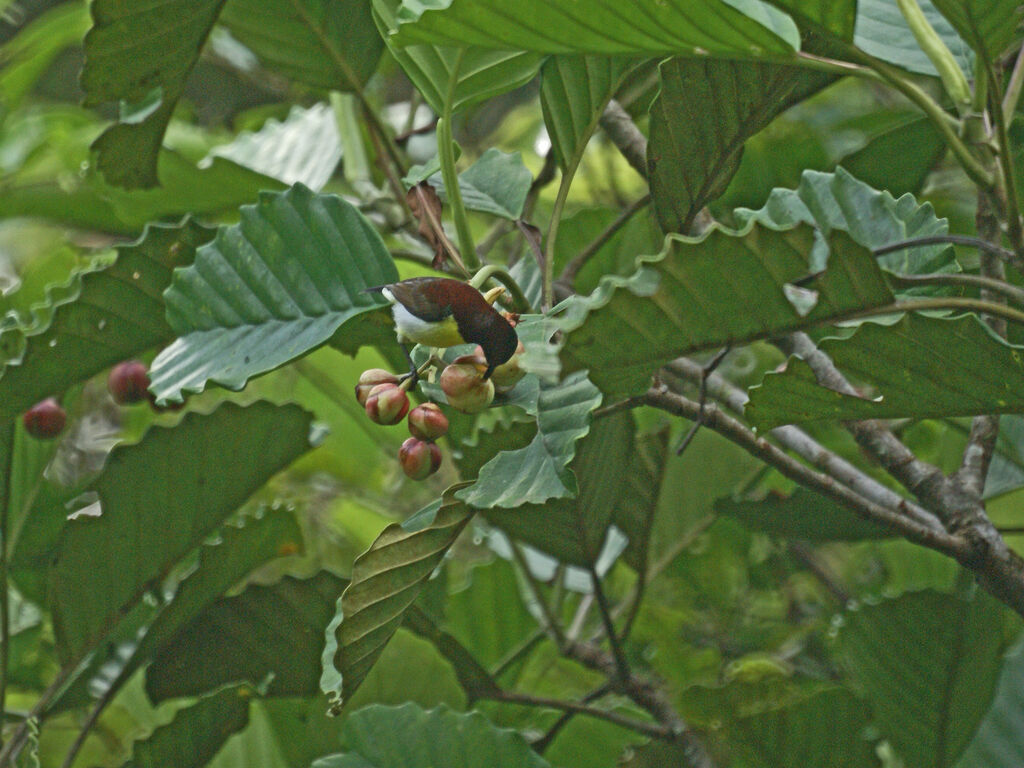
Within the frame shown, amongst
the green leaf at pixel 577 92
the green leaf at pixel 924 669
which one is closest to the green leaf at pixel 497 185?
the green leaf at pixel 577 92

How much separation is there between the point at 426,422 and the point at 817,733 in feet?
1.80

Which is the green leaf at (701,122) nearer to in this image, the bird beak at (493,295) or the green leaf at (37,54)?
the bird beak at (493,295)

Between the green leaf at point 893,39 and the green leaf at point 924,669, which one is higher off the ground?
the green leaf at point 893,39

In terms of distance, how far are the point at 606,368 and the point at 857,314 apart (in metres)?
0.13

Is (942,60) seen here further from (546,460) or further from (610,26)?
(546,460)

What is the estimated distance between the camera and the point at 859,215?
2.52 ft

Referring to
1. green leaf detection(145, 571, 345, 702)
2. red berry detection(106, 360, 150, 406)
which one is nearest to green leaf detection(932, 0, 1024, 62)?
green leaf detection(145, 571, 345, 702)

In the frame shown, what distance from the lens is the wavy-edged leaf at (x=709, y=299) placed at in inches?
20.1

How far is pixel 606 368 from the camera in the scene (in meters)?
0.53

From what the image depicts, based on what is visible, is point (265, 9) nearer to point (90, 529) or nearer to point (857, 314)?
point (90, 529)

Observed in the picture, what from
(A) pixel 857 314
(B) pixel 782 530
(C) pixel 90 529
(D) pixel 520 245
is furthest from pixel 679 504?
(A) pixel 857 314

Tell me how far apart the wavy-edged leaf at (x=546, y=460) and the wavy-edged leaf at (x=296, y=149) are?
25.5 inches

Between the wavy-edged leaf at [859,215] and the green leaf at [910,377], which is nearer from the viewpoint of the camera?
the green leaf at [910,377]

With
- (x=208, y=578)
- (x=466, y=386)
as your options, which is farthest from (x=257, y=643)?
(x=466, y=386)
